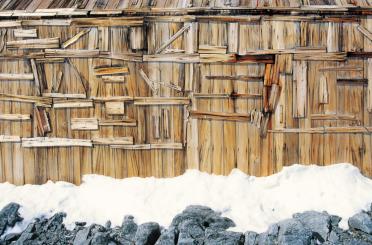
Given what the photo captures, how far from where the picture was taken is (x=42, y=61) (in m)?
9.91

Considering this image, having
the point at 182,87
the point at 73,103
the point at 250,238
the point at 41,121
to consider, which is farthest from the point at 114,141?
the point at 250,238

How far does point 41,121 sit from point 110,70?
193 centimetres

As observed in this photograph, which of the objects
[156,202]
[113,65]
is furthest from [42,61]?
[156,202]

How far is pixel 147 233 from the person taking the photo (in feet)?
26.1

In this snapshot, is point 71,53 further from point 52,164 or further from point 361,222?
point 361,222

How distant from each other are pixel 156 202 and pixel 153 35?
357 cm

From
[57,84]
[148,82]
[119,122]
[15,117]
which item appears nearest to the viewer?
[148,82]

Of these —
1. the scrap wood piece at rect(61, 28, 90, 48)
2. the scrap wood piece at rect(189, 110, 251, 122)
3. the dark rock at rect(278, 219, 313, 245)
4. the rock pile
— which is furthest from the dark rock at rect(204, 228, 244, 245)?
the scrap wood piece at rect(61, 28, 90, 48)

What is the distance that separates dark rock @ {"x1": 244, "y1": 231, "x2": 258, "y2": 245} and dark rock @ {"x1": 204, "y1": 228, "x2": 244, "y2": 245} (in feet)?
0.30

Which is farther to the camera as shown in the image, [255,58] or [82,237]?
[255,58]

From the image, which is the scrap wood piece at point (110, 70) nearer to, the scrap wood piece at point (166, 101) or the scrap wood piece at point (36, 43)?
the scrap wood piece at point (166, 101)

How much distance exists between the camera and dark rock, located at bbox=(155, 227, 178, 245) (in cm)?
777

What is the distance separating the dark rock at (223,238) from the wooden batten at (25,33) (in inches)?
228

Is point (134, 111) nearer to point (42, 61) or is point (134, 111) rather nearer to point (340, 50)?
point (42, 61)
